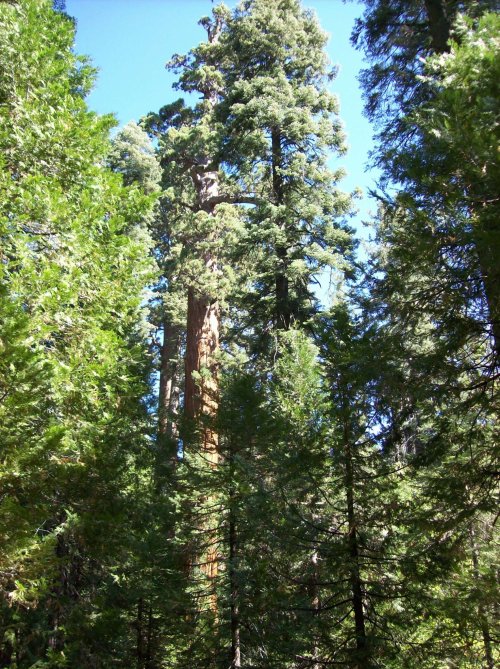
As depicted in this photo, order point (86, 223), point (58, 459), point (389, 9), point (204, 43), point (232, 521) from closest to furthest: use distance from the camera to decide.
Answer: point (58, 459)
point (86, 223)
point (232, 521)
point (389, 9)
point (204, 43)

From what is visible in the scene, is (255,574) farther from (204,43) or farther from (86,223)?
(204,43)

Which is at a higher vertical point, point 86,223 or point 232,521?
point 86,223

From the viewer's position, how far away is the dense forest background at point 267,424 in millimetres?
5312

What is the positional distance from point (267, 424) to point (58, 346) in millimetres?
3436

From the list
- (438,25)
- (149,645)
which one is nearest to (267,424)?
(149,645)

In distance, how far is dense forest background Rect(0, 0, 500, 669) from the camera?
5.31 meters

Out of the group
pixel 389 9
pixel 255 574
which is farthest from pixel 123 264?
pixel 389 9

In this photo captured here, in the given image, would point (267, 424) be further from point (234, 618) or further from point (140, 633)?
point (140, 633)

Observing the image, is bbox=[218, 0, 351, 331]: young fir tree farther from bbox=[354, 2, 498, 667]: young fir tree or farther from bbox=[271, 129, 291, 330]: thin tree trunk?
bbox=[354, 2, 498, 667]: young fir tree

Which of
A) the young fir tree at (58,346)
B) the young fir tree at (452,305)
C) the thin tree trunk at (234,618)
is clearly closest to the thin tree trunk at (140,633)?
the young fir tree at (58,346)

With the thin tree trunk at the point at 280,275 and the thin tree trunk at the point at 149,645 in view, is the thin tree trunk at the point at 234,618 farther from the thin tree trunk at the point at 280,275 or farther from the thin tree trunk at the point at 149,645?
the thin tree trunk at the point at 280,275

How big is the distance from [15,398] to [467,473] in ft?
16.2

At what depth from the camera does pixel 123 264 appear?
721cm

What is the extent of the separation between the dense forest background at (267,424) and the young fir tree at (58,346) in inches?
1.3
